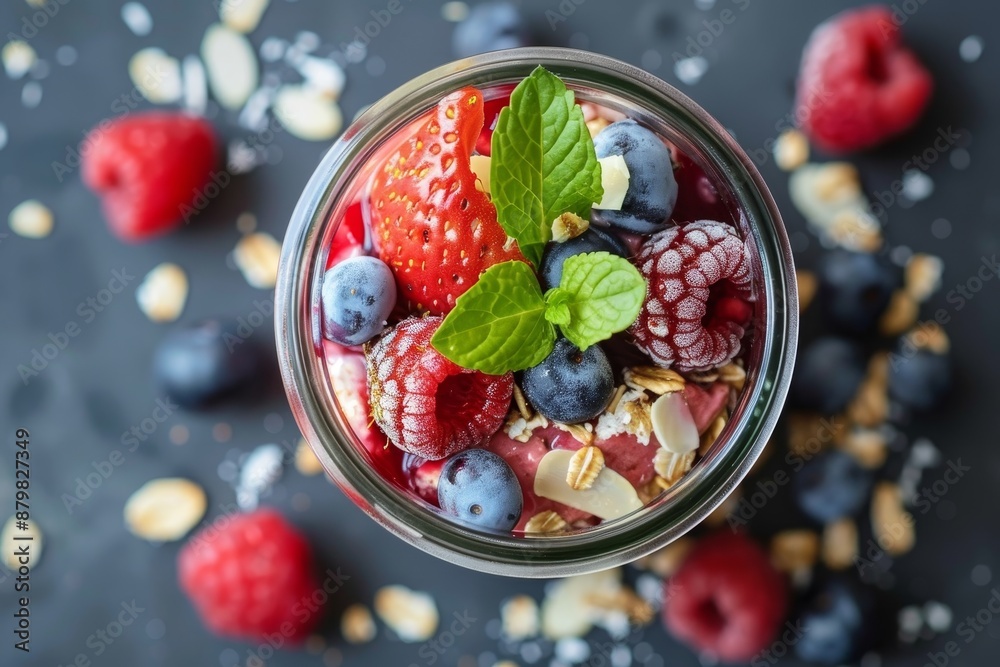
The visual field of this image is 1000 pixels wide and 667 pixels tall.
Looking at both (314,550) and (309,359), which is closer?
(309,359)

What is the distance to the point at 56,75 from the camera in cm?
124

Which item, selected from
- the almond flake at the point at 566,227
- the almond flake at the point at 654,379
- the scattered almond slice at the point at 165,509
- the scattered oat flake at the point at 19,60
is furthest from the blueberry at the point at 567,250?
the scattered oat flake at the point at 19,60

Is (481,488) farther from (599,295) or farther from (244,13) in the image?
(244,13)

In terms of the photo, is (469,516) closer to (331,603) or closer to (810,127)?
(331,603)

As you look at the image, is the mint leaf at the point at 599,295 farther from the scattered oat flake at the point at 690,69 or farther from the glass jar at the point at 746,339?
the scattered oat flake at the point at 690,69

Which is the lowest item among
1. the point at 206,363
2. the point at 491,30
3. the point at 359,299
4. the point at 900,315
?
the point at 206,363

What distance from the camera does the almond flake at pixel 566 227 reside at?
30.5 inches

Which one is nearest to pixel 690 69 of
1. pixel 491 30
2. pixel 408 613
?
pixel 491 30

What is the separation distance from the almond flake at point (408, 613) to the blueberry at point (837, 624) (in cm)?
50

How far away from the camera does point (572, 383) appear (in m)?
0.74

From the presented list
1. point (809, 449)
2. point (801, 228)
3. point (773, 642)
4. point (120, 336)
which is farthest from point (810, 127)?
point (120, 336)

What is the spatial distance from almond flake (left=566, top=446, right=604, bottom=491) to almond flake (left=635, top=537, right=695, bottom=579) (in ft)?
1.45

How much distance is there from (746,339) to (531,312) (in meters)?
0.24

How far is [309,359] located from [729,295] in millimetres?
413
